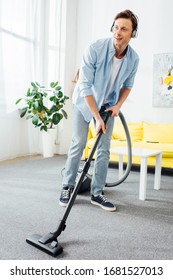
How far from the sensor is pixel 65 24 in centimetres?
435

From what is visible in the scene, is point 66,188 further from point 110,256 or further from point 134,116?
point 134,116

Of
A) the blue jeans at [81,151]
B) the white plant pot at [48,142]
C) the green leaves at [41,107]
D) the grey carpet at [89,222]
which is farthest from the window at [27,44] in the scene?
the blue jeans at [81,151]

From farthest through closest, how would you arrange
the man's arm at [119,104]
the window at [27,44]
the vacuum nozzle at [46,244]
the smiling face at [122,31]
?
the window at [27,44] → the man's arm at [119,104] → the smiling face at [122,31] → the vacuum nozzle at [46,244]

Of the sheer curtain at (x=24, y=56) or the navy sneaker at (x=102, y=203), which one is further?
the sheer curtain at (x=24, y=56)

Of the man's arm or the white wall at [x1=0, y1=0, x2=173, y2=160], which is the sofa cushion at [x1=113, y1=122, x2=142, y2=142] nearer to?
the white wall at [x1=0, y1=0, x2=173, y2=160]

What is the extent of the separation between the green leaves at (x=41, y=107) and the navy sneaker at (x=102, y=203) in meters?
2.20

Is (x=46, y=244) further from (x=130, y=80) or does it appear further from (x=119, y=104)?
(x=130, y=80)

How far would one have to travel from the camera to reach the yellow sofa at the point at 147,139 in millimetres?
3072

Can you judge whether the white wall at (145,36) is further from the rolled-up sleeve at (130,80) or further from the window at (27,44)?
the rolled-up sleeve at (130,80)

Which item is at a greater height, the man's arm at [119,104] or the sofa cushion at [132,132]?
the man's arm at [119,104]

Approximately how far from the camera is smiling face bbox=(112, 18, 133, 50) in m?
1.54

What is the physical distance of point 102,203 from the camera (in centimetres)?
190

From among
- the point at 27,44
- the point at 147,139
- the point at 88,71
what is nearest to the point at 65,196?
the point at 88,71

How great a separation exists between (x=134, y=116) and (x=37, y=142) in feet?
5.45
